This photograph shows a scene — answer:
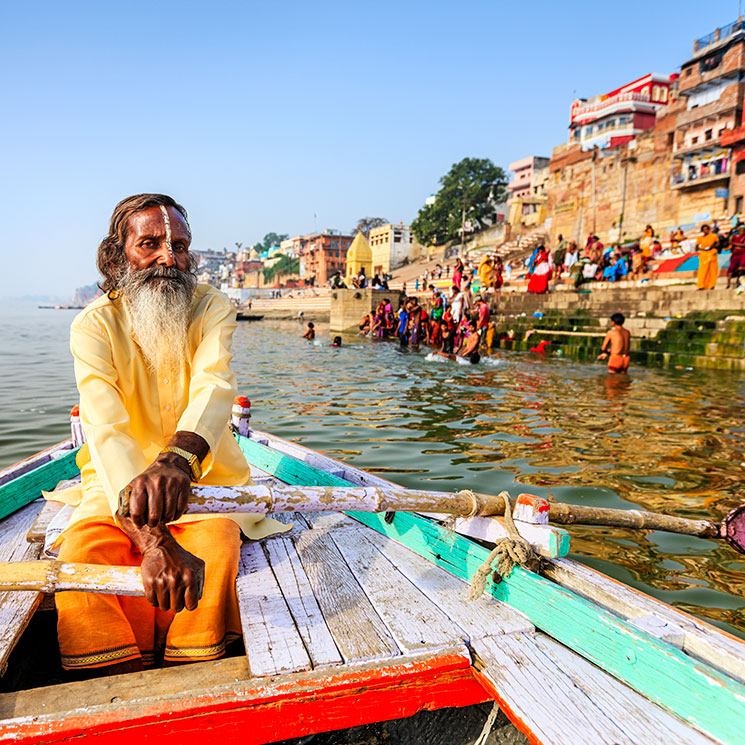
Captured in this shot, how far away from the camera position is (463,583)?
6.90 ft

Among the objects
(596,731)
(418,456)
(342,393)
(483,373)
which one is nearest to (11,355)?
(342,393)

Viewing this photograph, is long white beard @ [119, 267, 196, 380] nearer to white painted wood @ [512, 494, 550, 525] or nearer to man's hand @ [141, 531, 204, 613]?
man's hand @ [141, 531, 204, 613]

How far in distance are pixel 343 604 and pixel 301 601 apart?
0.51 feet

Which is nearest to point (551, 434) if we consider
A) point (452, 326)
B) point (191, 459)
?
point (191, 459)

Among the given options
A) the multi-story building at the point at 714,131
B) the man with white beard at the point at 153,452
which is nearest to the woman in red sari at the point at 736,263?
the man with white beard at the point at 153,452

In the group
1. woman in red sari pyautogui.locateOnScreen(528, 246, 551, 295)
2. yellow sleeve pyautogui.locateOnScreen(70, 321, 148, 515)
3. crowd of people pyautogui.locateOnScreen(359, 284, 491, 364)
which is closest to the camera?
yellow sleeve pyautogui.locateOnScreen(70, 321, 148, 515)

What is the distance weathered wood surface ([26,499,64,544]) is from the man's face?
1.30 meters

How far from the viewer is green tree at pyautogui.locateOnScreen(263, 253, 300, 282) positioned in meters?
100

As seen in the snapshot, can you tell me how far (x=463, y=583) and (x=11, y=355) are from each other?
19.3 metres

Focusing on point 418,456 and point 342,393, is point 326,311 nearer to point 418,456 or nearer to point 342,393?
point 342,393

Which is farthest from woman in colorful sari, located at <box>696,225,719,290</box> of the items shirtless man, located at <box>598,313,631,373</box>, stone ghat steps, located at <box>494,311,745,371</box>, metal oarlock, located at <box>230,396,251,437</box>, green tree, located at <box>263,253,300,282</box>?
green tree, located at <box>263,253,300,282</box>

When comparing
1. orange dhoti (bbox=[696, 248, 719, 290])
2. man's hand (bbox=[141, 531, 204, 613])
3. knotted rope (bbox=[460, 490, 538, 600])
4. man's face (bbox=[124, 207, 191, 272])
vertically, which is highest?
orange dhoti (bbox=[696, 248, 719, 290])

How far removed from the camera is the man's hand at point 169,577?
1570 millimetres

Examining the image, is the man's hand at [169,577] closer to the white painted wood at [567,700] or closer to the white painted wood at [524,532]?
the white painted wood at [567,700]
